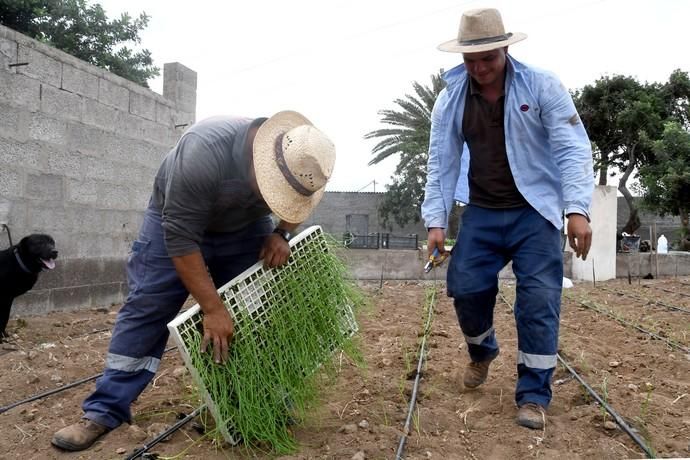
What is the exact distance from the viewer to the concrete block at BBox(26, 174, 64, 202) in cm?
453

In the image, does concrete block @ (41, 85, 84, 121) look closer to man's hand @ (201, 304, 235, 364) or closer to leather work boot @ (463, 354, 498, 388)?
man's hand @ (201, 304, 235, 364)

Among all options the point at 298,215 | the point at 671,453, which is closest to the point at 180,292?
the point at 298,215

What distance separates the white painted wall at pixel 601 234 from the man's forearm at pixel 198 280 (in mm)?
7842

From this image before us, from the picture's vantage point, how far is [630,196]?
65.2 feet

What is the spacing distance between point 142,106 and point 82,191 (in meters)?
1.19

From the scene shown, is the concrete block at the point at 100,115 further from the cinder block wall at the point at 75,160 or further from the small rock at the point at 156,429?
the small rock at the point at 156,429

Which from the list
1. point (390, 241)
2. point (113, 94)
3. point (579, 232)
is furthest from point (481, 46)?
point (390, 241)

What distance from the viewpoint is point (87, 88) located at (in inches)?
199

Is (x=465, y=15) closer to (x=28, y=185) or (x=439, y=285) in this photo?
(x=28, y=185)

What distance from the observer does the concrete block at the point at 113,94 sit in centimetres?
524

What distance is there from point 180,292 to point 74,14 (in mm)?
11723

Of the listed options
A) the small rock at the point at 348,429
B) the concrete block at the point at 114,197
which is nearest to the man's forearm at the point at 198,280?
the small rock at the point at 348,429

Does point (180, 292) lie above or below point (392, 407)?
above

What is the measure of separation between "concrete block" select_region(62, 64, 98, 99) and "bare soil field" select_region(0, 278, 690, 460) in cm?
195
